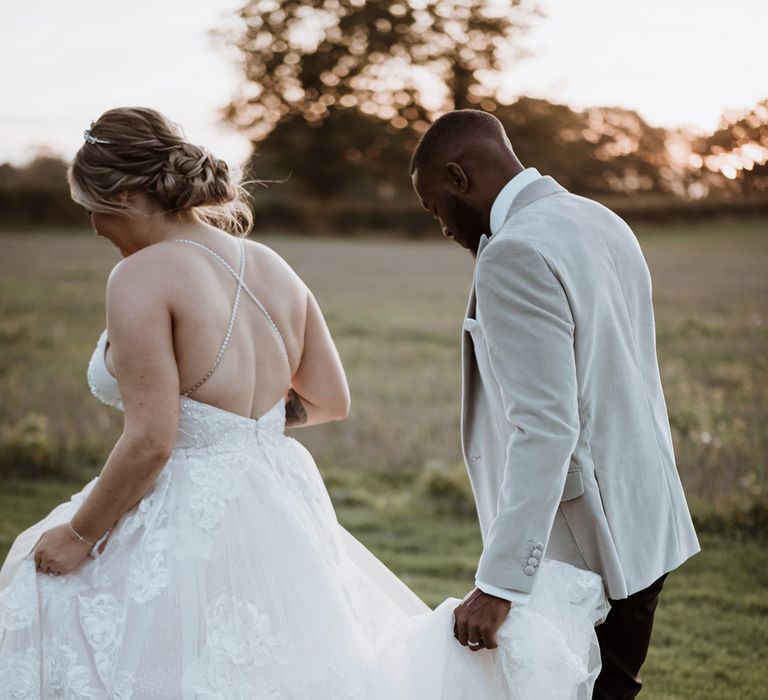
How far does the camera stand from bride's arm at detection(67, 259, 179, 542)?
2.44 meters

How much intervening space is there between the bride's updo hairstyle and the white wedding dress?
52cm

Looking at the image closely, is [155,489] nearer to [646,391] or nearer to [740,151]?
[646,391]

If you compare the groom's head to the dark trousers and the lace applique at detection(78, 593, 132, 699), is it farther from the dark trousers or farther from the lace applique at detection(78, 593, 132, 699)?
the lace applique at detection(78, 593, 132, 699)

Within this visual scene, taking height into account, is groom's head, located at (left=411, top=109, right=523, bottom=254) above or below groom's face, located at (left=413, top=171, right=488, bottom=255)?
above

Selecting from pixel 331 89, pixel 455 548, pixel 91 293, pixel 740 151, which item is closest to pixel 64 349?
pixel 91 293

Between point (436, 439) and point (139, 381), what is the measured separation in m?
6.39

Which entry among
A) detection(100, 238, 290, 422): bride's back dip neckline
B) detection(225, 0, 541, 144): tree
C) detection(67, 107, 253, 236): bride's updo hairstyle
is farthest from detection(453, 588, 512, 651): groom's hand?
detection(225, 0, 541, 144): tree

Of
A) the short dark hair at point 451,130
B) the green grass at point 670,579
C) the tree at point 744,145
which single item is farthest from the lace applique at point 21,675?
the tree at point 744,145

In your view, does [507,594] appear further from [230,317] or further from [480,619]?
[230,317]

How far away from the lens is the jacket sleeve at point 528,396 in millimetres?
2213

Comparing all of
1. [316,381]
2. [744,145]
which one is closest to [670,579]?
[744,145]

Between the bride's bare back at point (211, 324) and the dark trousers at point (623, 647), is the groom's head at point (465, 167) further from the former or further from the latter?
the dark trousers at point (623, 647)

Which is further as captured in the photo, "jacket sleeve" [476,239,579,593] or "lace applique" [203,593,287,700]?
"lace applique" [203,593,287,700]

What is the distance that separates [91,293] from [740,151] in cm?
1596
